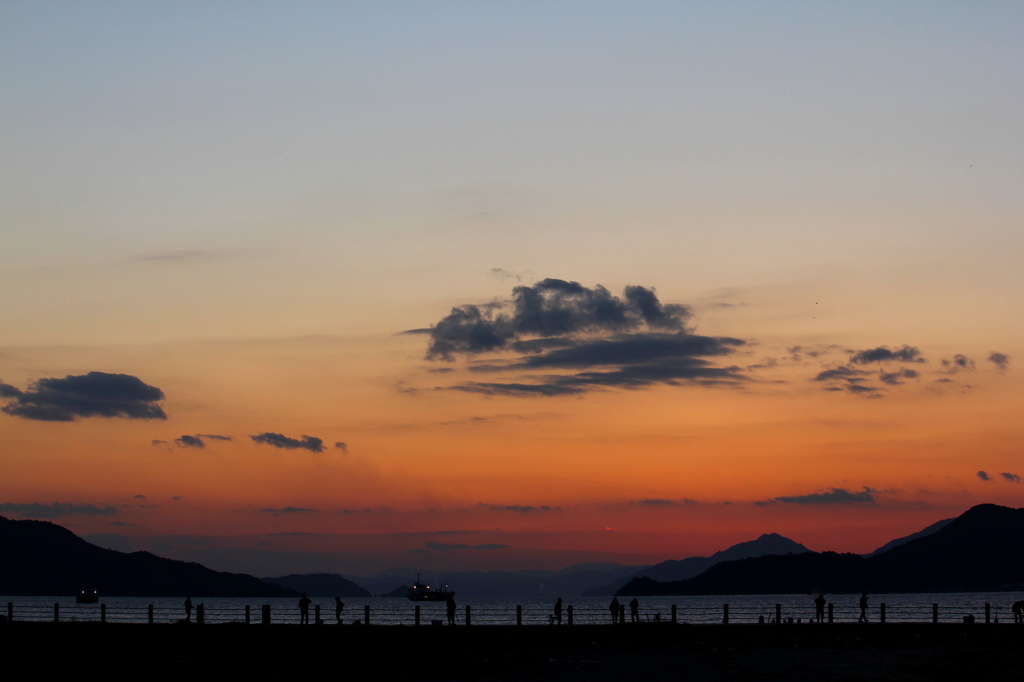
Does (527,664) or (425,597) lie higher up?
(527,664)

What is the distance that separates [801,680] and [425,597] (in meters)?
172

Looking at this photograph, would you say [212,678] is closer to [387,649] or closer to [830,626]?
[387,649]

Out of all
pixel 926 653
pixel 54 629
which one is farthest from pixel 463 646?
pixel 926 653

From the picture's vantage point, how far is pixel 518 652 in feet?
128

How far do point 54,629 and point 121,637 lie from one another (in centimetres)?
358

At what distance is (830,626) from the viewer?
48438 mm

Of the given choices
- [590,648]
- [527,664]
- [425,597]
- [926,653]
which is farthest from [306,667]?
[425,597]

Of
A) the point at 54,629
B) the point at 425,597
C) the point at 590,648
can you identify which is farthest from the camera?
the point at 425,597

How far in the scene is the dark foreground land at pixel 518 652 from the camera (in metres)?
30.2

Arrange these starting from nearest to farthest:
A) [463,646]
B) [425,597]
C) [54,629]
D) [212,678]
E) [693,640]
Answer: [212,678] < [54,629] < [463,646] < [693,640] < [425,597]

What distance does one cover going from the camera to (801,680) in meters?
32.9

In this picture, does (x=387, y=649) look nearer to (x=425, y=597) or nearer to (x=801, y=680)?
(x=801, y=680)

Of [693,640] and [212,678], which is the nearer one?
[212,678]

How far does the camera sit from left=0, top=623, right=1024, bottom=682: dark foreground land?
3020cm
